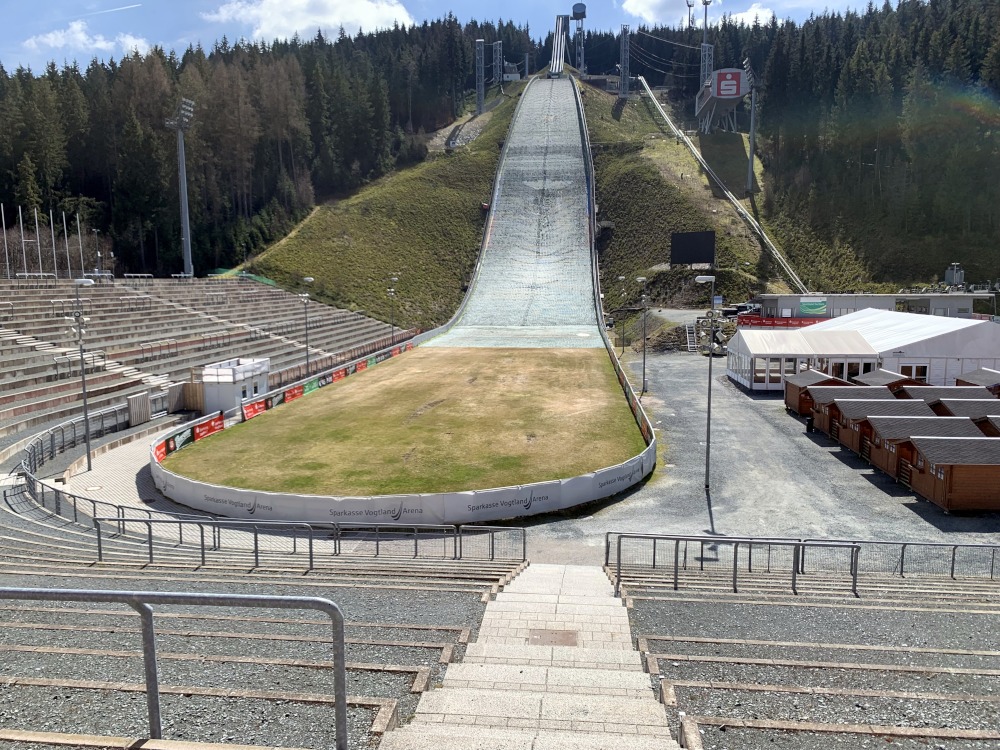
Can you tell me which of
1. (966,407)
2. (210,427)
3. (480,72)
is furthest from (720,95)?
(210,427)

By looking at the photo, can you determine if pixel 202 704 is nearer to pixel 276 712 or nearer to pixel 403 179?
pixel 276 712

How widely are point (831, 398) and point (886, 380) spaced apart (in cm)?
740

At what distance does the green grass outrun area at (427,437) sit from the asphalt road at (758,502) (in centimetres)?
263

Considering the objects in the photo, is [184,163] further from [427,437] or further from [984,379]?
[984,379]

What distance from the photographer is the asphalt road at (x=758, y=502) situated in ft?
71.3

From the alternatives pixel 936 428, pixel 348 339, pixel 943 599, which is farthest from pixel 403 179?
pixel 943 599

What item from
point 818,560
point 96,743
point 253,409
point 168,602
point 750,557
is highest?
point 168,602

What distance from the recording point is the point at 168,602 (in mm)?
4621

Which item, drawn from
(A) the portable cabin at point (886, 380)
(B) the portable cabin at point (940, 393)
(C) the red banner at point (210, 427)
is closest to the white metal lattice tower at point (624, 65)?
(A) the portable cabin at point (886, 380)

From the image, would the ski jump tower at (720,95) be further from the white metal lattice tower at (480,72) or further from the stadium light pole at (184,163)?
the stadium light pole at (184,163)

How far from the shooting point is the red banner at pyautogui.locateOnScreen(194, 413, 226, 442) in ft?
109

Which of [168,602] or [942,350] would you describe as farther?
[942,350]

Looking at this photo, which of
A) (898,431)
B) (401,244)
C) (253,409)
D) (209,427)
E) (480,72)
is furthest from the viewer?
(480,72)

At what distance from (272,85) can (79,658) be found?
321 feet
